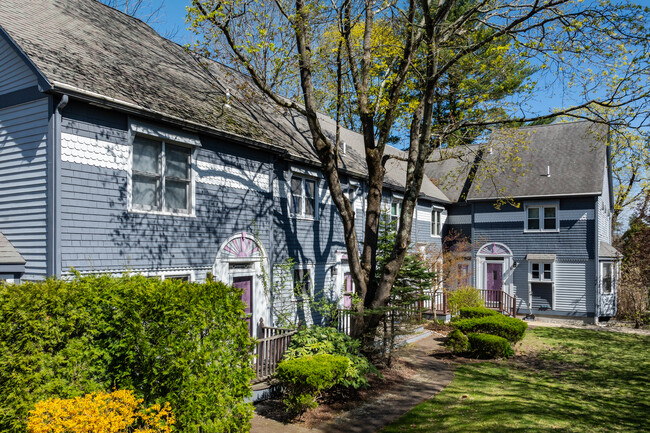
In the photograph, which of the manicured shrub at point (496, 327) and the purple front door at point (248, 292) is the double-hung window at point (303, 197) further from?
the manicured shrub at point (496, 327)

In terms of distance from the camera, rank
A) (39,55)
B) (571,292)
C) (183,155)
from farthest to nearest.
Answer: (571,292) < (183,155) < (39,55)

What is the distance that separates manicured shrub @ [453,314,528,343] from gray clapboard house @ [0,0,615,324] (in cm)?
482

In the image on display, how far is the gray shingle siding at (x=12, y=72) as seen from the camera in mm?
9000

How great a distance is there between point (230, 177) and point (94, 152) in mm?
3933

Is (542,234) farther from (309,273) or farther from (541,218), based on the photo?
(309,273)

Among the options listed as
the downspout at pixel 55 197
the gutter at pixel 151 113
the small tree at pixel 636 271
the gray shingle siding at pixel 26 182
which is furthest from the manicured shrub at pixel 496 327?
the gray shingle siding at pixel 26 182

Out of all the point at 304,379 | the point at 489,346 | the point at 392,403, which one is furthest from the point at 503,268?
→ the point at 304,379

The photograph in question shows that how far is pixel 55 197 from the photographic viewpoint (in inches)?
332

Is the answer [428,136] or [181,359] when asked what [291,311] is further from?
[181,359]

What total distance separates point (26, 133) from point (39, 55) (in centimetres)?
154

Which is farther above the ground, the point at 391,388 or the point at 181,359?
the point at 181,359

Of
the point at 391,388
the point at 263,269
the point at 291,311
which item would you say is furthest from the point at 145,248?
the point at 391,388

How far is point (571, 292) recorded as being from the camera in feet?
77.2

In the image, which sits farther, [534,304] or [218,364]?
[534,304]
